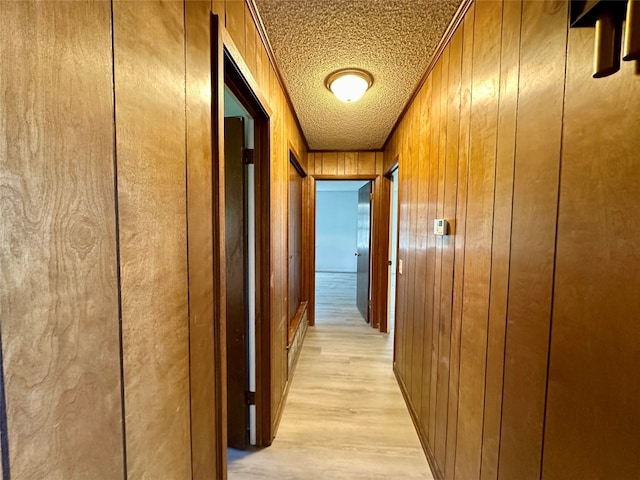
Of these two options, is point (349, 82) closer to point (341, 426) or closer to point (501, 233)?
point (501, 233)

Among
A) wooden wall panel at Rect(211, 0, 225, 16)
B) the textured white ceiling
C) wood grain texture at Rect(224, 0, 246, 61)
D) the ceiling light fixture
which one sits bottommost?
wooden wall panel at Rect(211, 0, 225, 16)

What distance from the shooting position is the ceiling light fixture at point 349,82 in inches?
67.6

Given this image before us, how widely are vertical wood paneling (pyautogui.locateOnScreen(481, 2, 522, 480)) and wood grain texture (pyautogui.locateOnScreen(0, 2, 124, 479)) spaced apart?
113 cm

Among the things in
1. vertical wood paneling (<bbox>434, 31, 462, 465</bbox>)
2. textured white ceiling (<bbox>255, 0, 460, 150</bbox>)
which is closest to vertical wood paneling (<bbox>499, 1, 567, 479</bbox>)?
vertical wood paneling (<bbox>434, 31, 462, 465</bbox>)

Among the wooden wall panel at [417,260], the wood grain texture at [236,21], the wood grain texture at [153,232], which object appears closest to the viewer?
the wood grain texture at [153,232]

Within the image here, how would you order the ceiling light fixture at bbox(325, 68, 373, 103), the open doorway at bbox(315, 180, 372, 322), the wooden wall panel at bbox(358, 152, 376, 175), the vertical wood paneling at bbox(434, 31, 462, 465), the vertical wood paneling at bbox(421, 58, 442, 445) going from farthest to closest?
the open doorway at bbox(315, 180, 372, 322) → the wooden wall panel at bbox(358, 152, 376, 175) → the ceiling light fixture at bbox(325, 68, 373, 103) → the vertical wood paneling at bbox(421, 58, 442, 445) → the vertical wood paneling at bbox(434, 31, 462, 465)

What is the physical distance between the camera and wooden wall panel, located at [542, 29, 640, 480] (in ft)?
1.87

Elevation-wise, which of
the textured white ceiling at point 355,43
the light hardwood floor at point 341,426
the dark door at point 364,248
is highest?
the textured white ceiling at point 355,43

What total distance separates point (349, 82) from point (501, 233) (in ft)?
→ 4.38

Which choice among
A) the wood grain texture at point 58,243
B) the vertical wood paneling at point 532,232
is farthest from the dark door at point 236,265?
the vertical wood paneling at point 532,232

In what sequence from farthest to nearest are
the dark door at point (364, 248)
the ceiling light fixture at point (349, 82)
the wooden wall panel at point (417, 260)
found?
the dark door at point (364, 248), the wooden wall panel at point (417, 260), the ceiling light fixture at point (349, 82)

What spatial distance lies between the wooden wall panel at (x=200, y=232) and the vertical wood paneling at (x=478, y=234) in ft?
3.38

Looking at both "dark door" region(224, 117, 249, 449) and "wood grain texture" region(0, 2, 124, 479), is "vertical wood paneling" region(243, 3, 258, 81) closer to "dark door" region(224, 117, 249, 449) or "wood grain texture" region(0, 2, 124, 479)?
"dark door" region(224, 117, 249, 449)

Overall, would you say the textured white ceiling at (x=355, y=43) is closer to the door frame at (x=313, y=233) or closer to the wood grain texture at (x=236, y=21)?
the wood grain texture at (x=236, y=21)
